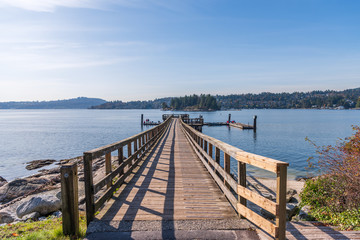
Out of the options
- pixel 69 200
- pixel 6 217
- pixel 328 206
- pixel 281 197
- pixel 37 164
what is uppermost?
pixel 281 197

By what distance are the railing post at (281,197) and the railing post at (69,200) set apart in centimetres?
312

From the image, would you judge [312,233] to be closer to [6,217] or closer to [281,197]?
[281,197]

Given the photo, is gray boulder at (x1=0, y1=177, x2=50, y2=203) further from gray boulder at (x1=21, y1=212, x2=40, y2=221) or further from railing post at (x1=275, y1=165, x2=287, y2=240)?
railing post at (x1=275, y1=165, x2=287, y2=240)

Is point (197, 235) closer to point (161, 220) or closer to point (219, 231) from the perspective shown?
point (219, 231)

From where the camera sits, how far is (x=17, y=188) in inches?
563

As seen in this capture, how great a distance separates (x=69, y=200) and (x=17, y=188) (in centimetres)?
1304

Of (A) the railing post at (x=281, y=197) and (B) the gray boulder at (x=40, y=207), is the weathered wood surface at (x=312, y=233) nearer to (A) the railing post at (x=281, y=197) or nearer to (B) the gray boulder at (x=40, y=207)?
(A) the railing post at (x=281, y=197)

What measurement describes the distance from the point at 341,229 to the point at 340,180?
2976 millimetres

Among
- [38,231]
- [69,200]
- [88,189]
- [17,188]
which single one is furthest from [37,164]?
[69,200]

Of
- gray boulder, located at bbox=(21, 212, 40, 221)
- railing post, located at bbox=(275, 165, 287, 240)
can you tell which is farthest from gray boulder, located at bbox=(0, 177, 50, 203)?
railing post, located at bbox=(275, 165, 287, 240)

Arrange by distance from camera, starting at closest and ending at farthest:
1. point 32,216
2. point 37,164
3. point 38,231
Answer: point 38,231 → point 32,216 → point 37,164

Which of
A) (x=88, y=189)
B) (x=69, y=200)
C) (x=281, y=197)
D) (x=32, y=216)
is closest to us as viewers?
(x=281, y=197)

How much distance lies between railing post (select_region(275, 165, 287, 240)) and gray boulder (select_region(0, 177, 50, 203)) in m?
14.3

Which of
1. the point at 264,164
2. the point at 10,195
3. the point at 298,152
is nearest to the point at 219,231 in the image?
the point at 264,164
